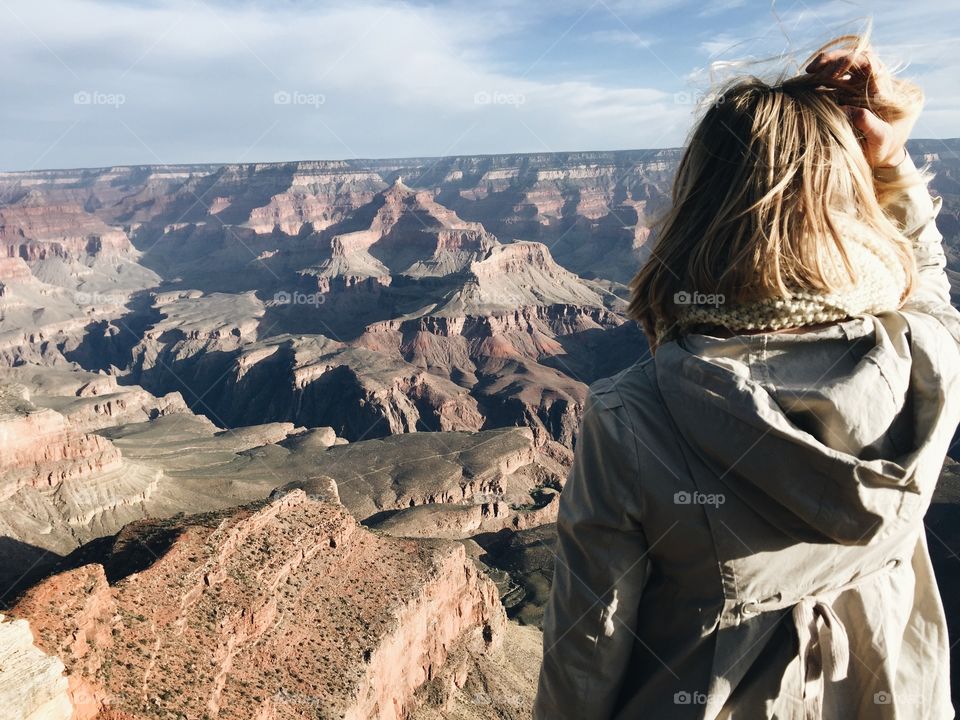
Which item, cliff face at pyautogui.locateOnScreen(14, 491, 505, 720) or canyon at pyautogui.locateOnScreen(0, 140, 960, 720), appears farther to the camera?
canyon at pyautogui.locateOnScreen(0, 140, 960, 720)

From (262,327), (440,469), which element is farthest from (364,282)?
(440,469)

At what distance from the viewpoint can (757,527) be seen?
9.25 ft

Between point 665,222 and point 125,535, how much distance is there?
2484 centimetres

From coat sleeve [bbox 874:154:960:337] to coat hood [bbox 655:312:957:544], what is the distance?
86 cm

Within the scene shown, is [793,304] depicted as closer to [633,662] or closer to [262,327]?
[633,662]
